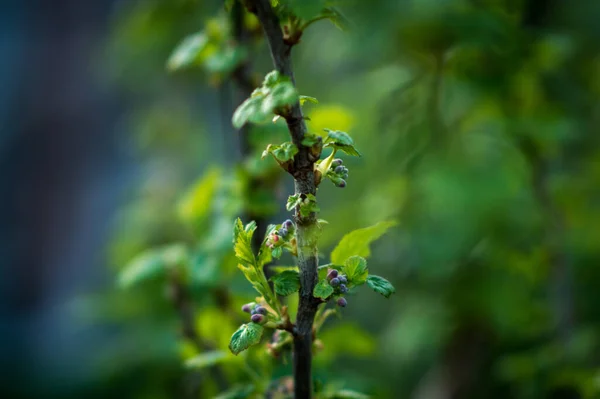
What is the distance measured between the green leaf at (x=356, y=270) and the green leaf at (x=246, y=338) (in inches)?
3.8

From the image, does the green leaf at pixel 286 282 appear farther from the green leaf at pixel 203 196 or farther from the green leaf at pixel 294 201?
the green leaf at pixel 203 196

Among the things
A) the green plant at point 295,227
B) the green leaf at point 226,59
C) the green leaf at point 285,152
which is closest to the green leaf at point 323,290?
the green plant at point 295,227

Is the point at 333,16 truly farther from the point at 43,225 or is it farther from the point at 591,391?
the point at 43,225

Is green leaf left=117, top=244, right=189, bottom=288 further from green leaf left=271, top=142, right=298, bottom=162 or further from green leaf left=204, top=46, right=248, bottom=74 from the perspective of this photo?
green leaf left=271, top=142, right=298, bottom=162

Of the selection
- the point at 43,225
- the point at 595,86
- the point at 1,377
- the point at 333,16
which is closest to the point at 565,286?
the point at 595,86

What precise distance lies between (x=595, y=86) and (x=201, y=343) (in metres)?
1.10

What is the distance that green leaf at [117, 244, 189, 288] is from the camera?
2.95ft

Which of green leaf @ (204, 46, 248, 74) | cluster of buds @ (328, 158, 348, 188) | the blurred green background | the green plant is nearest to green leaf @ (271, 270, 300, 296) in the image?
the green plant

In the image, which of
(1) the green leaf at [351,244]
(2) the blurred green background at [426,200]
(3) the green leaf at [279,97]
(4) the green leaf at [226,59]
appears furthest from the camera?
(2) the blurred green background at [426,200]

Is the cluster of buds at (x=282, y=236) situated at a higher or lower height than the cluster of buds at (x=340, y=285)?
higher

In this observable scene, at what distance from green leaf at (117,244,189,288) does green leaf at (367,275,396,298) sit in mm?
467

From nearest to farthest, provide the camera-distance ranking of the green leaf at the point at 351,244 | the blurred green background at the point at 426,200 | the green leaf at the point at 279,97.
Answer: the green leaf at the point at 279,97, the green leaf at the point at 351,244, the blurred green background at the point at 426,200

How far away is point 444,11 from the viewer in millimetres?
1107

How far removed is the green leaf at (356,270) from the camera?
0.54 meters
